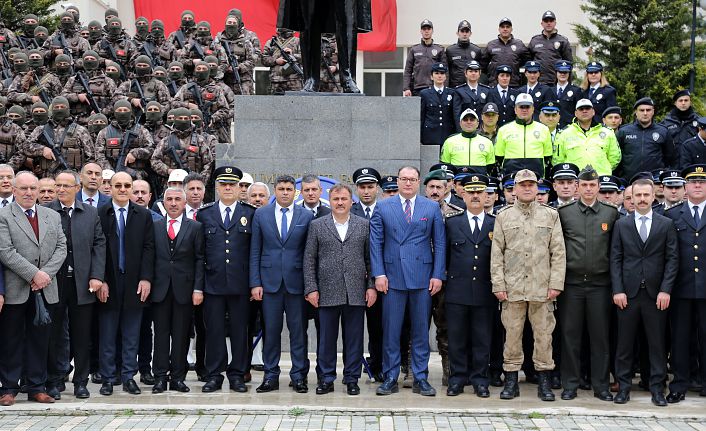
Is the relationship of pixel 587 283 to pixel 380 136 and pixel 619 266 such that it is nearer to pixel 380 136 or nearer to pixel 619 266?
pixel 619 266

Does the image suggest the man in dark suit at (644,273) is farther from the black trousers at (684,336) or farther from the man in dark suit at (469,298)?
the man in dark suit at (469,298)

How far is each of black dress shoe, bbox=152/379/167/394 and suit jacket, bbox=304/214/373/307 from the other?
4.74ft

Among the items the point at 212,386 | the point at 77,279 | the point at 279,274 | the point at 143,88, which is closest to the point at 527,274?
the point at 279,274

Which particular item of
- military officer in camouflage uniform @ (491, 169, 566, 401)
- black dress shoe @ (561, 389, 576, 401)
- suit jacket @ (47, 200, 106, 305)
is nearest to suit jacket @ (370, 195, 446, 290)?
military officer in camouflage uniform @ (491, 169, 566, 401)

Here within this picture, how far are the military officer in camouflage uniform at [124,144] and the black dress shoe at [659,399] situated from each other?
7486 millimetres

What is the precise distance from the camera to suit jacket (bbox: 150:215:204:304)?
8820mm

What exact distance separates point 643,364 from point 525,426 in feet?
6.36

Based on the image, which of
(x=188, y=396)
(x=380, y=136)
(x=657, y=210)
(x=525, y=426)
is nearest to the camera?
(x=525, y=426)

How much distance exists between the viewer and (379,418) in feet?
25.5

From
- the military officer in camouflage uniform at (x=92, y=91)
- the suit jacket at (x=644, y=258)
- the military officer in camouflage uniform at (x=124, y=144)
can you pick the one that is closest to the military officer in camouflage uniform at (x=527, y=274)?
the suit jacket at (x=644, y=258)

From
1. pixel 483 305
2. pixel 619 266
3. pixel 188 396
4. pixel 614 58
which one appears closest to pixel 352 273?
pixel 483 305

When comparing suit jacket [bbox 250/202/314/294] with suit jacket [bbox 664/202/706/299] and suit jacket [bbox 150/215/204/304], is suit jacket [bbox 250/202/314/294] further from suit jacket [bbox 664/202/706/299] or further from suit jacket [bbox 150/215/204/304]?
suit jacket [bbox 664/202/706/299]

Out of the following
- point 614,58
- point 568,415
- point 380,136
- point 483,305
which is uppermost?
point 614,58

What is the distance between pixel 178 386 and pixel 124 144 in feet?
19.4
